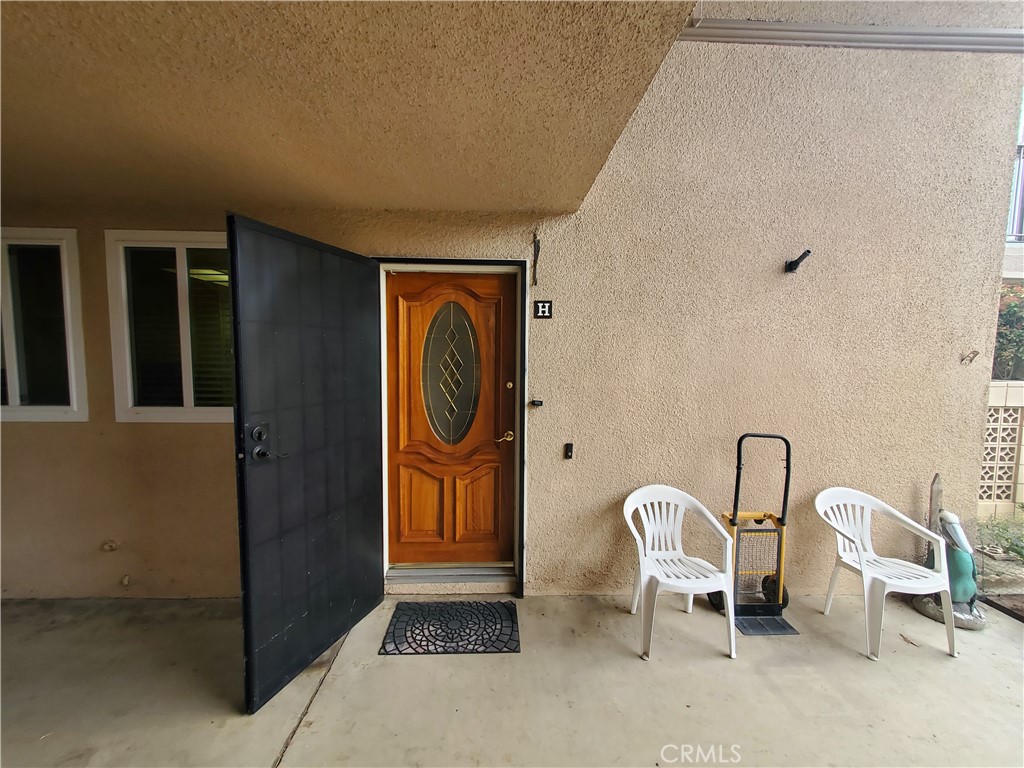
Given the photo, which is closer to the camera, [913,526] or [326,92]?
[326,92]

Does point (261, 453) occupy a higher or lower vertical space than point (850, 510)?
higher

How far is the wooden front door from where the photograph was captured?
2.34 metres

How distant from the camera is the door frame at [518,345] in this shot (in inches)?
87.6

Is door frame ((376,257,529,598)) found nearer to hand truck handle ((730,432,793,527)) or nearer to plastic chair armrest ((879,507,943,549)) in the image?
hand truck handle ((730,432,793,527))

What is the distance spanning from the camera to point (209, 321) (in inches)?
88.3

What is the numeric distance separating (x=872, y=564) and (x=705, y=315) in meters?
1.80

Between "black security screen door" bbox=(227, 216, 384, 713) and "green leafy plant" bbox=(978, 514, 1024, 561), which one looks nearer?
"black security screen door" bbox=(227, 216, 384, 713)

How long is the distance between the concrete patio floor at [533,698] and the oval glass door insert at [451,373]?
1.30 metres

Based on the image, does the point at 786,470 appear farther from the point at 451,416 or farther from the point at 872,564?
the point at 451,416


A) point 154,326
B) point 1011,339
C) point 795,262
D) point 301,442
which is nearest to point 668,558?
point 795,262

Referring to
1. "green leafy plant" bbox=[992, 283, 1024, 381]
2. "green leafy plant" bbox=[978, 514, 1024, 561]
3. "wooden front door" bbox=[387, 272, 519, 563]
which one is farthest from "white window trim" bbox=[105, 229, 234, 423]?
"green leafy plant" bbox=[992, 283, 1024, 381]

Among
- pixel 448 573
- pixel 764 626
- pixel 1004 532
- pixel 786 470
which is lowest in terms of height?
pixel 764 626

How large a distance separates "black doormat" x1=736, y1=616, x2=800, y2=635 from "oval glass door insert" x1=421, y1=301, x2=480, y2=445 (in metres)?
2.09

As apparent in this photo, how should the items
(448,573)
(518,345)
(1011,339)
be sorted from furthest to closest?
(1011,339), (448,573), (518,345)
